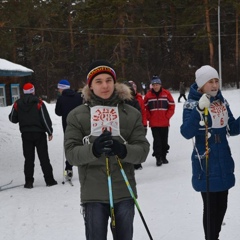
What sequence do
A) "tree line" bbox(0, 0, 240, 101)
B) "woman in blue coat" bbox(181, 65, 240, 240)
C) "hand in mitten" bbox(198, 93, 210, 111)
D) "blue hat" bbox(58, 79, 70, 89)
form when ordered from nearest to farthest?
1. "hand in mitten" bbox(198, 93, 210, 111)
2. "woman in blue coat" bbox(181, 65, 240, 240)
3. "blue hat" bbox(58, 79, 70, 89)
4. "tree line" bbox(0, 0, 240, 101)

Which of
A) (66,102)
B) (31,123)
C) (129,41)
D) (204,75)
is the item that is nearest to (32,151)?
(31,123)

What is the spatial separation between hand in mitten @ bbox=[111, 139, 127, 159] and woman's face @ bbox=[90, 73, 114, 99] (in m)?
0.44

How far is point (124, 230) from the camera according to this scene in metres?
2.95

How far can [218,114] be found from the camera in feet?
11.5

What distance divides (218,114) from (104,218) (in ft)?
4.56

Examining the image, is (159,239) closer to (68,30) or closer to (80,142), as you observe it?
(80,142)

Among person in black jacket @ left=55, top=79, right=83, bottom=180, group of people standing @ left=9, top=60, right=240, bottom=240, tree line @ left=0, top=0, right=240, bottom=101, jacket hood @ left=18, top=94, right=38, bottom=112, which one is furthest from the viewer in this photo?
tree line @ left=0, top=0, right=240, bottom=101

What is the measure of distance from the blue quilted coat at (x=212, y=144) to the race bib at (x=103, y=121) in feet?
2.75

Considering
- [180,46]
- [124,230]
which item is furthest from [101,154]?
[180,46]

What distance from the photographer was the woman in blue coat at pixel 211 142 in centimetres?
349

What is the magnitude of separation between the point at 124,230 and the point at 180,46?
42072 mm

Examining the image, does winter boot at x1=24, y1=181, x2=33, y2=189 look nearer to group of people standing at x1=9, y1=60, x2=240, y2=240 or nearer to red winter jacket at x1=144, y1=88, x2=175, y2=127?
red winter jacket at x1=144, y1=88, x2=175, y2=127

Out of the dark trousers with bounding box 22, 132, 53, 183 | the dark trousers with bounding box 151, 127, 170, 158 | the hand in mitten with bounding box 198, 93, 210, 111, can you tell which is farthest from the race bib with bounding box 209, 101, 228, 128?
the dark trousers with bounding box 151, 127, 170, 158

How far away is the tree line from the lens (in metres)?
37.4
